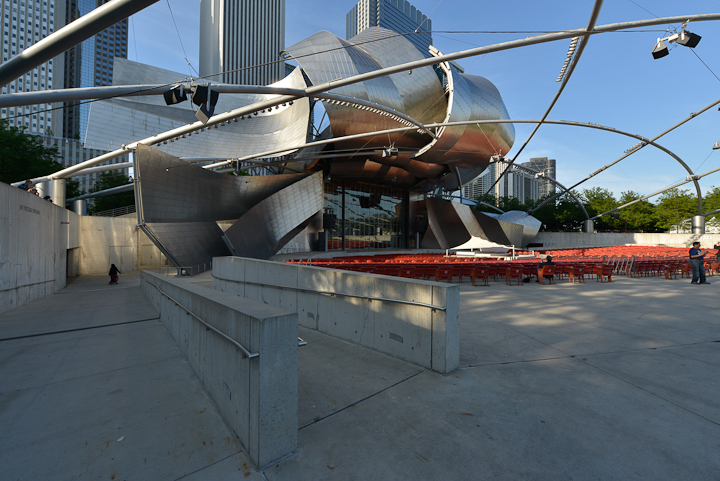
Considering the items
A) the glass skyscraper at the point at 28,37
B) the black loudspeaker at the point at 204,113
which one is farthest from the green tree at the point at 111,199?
the glass skyscraper at the point at 28,37

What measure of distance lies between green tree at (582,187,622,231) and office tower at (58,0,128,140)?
15041 centimetres

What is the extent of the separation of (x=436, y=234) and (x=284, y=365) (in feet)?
148

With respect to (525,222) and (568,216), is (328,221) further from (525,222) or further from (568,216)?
(568,216)

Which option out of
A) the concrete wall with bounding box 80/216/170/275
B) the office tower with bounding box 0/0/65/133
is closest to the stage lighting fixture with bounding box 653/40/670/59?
the concrete wall with bounding box 80/216/170/275

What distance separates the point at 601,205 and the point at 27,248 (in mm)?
73990

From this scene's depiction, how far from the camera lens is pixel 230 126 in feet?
107

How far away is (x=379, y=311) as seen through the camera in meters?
5.23

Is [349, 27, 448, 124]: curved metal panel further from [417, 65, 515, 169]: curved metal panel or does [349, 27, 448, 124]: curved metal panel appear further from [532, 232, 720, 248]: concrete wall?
[532, 232, 720, 248]: concrete wall

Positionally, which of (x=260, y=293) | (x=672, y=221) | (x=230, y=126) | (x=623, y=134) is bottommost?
(x=260, y=293)

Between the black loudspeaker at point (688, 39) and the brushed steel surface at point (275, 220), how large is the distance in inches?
866

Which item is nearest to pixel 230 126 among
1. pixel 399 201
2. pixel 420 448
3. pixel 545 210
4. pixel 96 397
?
pixel 399 201

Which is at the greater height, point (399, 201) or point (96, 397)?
point (399, 201)

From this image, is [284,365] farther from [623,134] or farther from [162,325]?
[623,134]

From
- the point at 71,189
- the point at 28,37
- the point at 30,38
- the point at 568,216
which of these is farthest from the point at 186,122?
the point at 30,38
